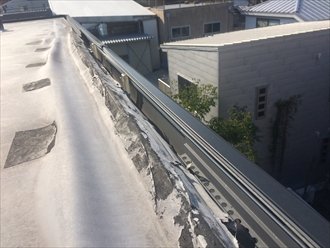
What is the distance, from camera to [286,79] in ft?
20.8

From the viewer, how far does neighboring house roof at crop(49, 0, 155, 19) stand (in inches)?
573

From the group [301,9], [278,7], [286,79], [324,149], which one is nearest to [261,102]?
[286,79]

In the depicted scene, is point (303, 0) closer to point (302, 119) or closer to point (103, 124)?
point (302, 119)

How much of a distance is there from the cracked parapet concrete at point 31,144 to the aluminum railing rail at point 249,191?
2.67 ft

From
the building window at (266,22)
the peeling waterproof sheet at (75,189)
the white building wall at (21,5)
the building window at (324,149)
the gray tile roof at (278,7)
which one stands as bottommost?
the building window at (324,149)

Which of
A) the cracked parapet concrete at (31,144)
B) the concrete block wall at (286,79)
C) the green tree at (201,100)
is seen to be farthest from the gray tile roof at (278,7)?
the cracked parapet concrete at (31,144)

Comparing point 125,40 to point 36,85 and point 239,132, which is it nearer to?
point 239,132

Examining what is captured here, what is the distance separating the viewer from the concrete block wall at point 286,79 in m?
5.79

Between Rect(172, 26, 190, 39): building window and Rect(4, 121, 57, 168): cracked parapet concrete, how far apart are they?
15.3 meters

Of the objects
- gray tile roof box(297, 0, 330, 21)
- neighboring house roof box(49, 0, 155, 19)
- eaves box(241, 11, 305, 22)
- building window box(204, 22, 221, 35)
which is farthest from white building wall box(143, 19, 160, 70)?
gray tile roof box(297, 0, 330, 21)

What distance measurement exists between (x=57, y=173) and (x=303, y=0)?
1356cm

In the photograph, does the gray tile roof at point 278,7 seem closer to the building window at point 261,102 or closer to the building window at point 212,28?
the building window at point 212,28

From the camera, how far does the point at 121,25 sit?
15.9 metres

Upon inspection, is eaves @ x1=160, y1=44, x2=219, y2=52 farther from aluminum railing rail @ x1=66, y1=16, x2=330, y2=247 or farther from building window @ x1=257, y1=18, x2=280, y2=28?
building window @ x1=257, y1=18, x2=280, y2=28
